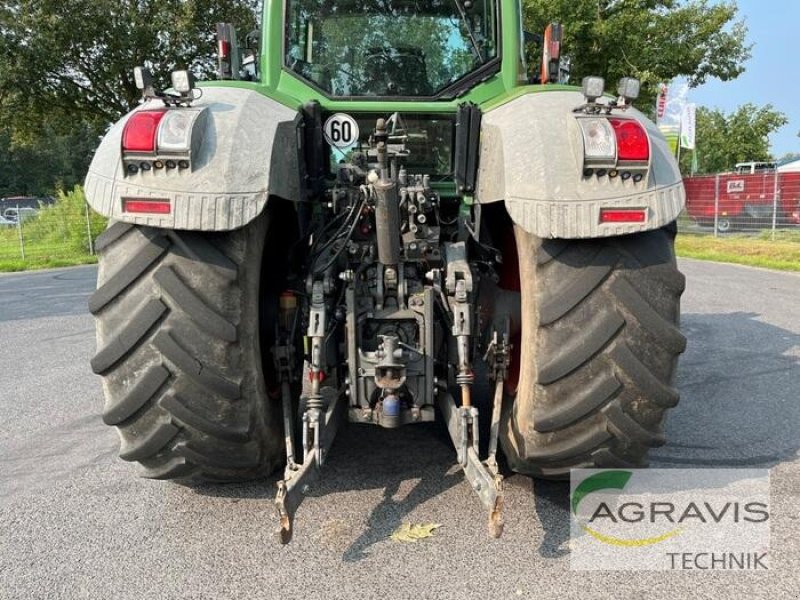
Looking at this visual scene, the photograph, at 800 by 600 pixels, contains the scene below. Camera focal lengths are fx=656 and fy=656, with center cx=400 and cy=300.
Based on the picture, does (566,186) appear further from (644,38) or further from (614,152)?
A: (644,38)

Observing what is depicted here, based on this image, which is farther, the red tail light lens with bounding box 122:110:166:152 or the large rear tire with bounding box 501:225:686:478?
the large rear tire with bounding box 501:225:686:478

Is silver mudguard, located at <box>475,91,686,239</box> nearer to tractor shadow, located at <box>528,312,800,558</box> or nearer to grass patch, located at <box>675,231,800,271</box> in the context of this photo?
tractor shadow, located at <box>528,312,800,558</box>

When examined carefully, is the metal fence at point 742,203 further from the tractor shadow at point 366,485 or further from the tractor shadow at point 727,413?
the tractor shadow at point 366,485

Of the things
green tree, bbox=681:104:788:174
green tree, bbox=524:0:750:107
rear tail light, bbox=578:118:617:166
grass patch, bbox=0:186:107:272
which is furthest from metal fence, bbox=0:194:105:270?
green tree, bbox=681:104:788:174

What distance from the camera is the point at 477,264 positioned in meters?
3.40

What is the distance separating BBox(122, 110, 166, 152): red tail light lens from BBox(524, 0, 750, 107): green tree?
17451 mm

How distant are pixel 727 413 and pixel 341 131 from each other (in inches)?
Result: 125

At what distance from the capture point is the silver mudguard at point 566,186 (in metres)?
2.48

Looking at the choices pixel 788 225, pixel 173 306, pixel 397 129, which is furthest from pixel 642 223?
pixel 788 225

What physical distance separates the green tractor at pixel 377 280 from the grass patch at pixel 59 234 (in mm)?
15521

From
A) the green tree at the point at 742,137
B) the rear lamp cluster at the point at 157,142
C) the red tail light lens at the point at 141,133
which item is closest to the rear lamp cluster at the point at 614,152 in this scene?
the rear lamp cluster at the point at 157,142

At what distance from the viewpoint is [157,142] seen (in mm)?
2469

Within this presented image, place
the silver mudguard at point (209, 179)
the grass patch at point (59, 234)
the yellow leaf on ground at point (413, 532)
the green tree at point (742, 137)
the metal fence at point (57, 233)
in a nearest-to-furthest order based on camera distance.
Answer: the silver mudguard at point (209, 179)
the yellow leaf on ground at point (413, 532)
the grass patch at point (59, 234)
the metal fence at point (57, 233)
the green tree at point (742, 137)

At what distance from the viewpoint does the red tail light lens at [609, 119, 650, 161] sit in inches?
98.8
